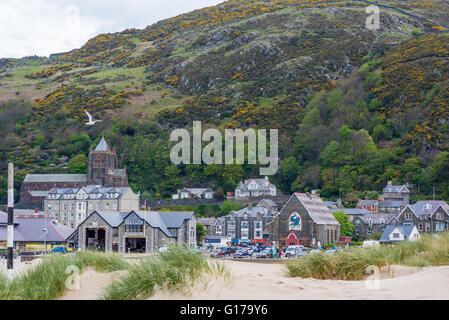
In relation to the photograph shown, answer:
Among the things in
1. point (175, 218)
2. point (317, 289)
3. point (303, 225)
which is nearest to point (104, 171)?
point (303, 225)

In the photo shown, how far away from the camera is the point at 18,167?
425 feet

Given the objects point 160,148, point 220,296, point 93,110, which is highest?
point 93,110

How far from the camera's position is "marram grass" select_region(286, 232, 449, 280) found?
67.3 feet

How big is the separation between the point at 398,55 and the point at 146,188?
2296 inches

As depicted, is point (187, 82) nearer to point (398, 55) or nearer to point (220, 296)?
point (398, 55)

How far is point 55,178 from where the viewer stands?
11812 cm

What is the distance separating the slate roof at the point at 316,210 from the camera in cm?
7044

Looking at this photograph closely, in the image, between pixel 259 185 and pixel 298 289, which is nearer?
pixel 298 289

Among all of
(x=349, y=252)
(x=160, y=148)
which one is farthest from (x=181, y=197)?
(x=349, y=252)

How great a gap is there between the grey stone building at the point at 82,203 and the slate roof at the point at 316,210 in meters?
31.5

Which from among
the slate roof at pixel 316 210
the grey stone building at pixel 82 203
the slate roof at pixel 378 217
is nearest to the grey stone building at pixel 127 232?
the slate roof at pixel 316 210

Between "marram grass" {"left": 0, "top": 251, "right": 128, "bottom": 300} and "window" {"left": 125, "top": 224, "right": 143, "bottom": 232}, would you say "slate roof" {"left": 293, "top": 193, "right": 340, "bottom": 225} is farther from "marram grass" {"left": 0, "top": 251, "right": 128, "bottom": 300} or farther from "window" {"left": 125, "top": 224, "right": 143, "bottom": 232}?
"marram grass" {"left": 0, "top": 251, "right": 128, "bottom": 300}

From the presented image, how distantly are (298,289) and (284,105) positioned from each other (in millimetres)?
125309

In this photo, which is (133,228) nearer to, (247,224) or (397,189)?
(247,224)
